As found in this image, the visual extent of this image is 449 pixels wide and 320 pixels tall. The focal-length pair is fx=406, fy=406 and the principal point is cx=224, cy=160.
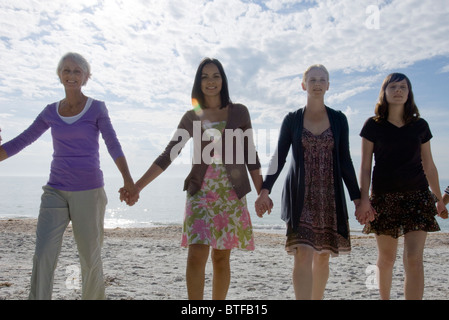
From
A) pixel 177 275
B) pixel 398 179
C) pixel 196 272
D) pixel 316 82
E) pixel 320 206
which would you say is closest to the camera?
pixel 196 272

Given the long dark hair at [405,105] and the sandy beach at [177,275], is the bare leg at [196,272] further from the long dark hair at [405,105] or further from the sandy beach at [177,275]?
the long dark hair at [405,105]

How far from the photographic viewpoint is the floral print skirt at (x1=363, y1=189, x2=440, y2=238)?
3.66m

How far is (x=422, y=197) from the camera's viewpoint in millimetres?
3732

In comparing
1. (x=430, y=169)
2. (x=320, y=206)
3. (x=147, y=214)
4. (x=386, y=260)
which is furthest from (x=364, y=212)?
(x=147, y=214)

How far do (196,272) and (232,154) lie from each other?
1.06 metres

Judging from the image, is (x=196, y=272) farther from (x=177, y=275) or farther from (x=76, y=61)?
(x=177, y=275)

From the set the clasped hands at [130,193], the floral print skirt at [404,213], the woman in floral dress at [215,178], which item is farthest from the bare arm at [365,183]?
the clasped hands at [130,193]

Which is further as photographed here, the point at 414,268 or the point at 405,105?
the point at 405,105

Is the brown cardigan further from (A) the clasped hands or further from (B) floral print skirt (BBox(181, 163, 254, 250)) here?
(A) the clasped hands

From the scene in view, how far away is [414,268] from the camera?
3549 millimetres

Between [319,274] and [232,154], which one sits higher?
[232,154]

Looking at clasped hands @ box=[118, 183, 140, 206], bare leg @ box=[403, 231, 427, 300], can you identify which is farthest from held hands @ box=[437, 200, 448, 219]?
clasped hands @ box=[118, 183, 140, 206]

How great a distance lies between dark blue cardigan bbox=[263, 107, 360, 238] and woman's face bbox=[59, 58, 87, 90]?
1811 millimetres
